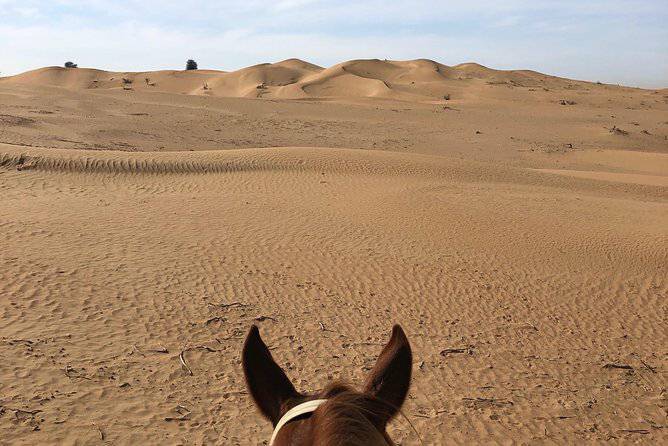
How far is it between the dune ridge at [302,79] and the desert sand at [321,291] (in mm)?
32453

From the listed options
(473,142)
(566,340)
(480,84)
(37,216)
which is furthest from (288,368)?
(480,84)

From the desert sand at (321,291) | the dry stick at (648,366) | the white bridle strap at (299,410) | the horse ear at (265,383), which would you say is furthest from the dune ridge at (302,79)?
the white bridle strap at (299,410)

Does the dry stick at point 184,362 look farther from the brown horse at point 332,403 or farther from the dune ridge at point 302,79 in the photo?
the dune ridge at point 302,79

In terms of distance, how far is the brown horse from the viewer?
1393 millimetres

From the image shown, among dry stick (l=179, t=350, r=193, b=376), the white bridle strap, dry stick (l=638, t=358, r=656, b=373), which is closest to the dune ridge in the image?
dry stick (l=638, t=358, r=656, b=373)

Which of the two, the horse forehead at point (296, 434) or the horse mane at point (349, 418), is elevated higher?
the horse mane at point (349, 418)

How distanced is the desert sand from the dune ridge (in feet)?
106

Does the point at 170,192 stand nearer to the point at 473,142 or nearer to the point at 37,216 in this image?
the point at 37,216

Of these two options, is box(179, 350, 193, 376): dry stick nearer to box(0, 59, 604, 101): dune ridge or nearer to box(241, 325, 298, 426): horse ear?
box(241, 325, 298, 426): horse ear

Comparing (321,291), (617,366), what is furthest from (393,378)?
(321,291)

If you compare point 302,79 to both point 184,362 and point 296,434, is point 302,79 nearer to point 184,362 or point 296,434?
point 184,362

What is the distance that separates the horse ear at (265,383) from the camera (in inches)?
71.7

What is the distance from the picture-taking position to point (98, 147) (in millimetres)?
19031

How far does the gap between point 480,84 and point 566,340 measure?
43.8 metres
